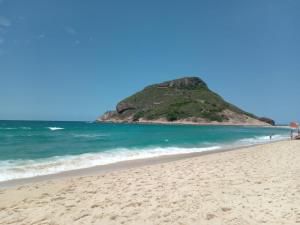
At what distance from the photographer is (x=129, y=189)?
26.2 feet

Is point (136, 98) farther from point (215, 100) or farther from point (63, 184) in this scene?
point (63, 184)

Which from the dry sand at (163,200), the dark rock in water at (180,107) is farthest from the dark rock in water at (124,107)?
the dry sand at (163,200)

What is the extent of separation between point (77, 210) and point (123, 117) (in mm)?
154722

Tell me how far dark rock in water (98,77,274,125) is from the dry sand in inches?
5059

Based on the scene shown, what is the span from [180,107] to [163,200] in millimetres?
141560

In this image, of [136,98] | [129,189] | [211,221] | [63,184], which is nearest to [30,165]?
[63,184]

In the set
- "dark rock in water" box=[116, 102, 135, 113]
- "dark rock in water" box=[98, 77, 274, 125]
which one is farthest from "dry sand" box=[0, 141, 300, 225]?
"dark rock in water" box=[116, 102, 135, 113]

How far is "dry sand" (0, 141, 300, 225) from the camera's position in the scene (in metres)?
5.54

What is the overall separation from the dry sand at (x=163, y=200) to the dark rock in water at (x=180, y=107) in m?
128

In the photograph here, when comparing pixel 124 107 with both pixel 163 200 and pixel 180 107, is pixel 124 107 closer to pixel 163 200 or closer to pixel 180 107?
pixel 180 107

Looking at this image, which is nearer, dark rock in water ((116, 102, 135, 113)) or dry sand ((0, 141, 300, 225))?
dry sand ((0, 141, 300, 225))

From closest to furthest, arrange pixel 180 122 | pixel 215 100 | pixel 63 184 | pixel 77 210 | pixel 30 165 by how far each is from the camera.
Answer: pixel 77 210 → pixel 63 184 → pixel 30 165 → pixel 180 122 → pixel 215 100

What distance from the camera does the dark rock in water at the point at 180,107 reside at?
457ft

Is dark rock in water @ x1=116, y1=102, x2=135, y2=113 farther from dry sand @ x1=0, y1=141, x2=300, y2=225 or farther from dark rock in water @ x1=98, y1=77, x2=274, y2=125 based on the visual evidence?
dry sand @ x1=0, y1=141, x2=300, y2=225
